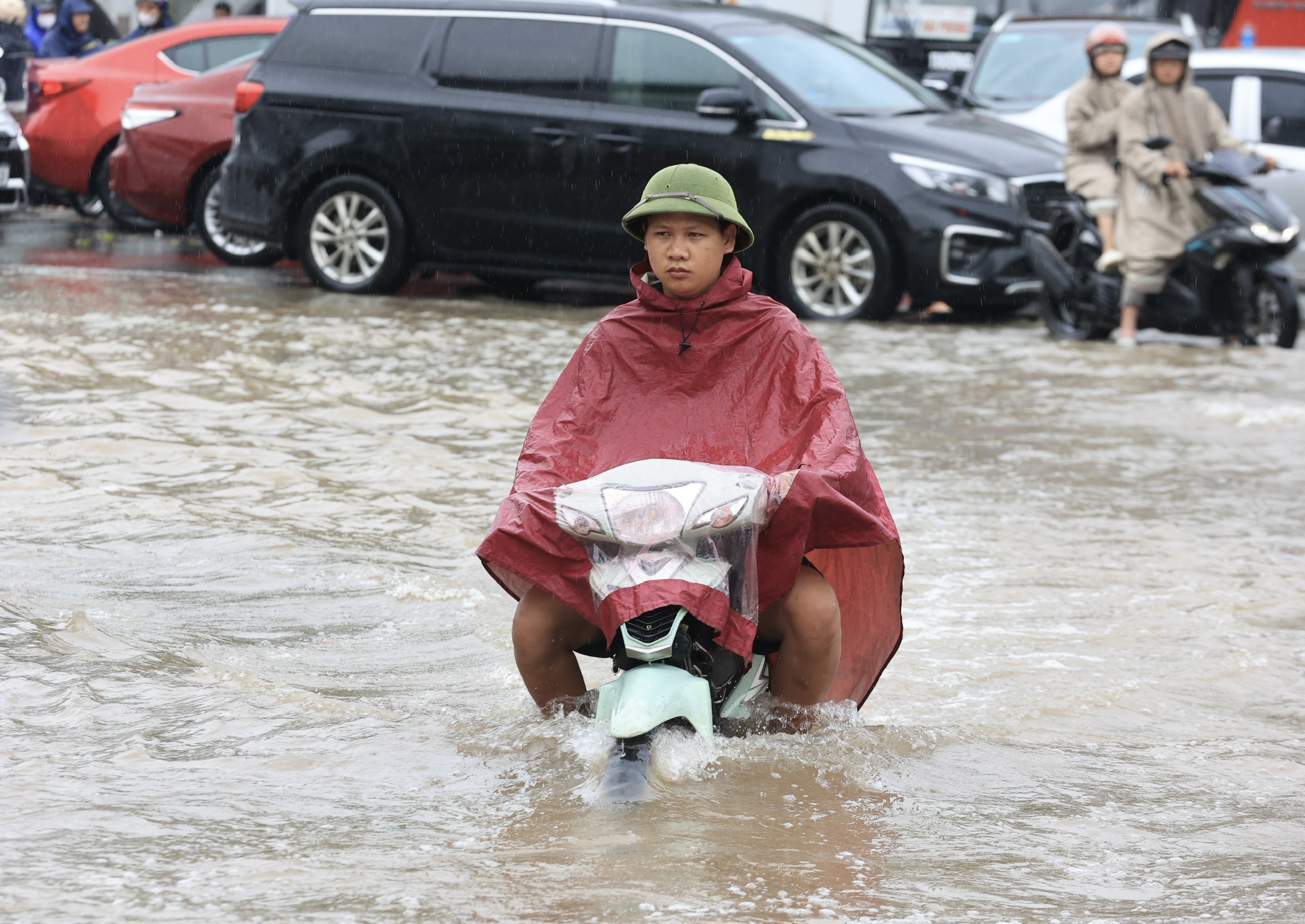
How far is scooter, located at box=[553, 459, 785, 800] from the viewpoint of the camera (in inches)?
137

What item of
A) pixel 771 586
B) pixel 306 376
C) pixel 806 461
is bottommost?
pixel 306 376

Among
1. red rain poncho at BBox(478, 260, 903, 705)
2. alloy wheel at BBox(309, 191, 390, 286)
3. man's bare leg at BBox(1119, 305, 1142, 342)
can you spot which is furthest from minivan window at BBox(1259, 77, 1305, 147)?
red rain poncho at BBox(478, 260, 903, 705)

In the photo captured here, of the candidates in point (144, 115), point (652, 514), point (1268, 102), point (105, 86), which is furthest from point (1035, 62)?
point (652, 514)

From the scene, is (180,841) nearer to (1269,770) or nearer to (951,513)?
(1269,770)

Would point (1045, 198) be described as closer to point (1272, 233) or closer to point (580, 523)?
point (1272, 233)

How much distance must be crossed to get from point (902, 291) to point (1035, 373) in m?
1.69

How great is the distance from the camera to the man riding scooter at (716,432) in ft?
12.4

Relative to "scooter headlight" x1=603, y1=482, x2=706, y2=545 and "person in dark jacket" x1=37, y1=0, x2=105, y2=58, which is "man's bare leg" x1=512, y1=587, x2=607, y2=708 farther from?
"person in dark jacket" x1=37, y1=0, x2=105, y2=58

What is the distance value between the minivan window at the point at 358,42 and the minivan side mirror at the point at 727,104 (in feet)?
6.94

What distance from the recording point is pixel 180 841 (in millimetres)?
3371

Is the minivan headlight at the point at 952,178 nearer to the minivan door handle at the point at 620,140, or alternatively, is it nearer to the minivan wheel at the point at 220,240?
the minivan door handle at the point at 620,140

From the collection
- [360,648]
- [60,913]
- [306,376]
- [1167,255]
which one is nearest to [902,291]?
[1167,255]

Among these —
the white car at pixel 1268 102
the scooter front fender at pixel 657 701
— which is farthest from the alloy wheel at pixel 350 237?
the scooter front fender at pixel 657 701

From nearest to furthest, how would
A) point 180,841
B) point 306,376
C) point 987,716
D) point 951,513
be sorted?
point 180,841
point 987,716
point 951,513
point 306,376
